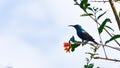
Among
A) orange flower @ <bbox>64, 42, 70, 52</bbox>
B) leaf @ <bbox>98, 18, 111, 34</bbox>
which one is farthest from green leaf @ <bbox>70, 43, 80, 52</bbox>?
leaf @ <bbox>98, 18, 111, 34</bbox>

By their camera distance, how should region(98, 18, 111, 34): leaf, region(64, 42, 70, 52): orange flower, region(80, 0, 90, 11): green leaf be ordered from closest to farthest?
region(98, 18, 111, 34): leaf → region(80, 0, 90, 11): green leaf → region(64, 42, 70, 52): orange flower

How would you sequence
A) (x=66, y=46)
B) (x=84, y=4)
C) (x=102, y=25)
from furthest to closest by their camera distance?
(x=66, y=46)
(x=84, y=4)
(x=102, y=25)

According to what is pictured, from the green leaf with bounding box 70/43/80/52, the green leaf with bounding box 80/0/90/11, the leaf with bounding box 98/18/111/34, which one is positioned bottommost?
the green leaf with bounding box 70/43/80/52

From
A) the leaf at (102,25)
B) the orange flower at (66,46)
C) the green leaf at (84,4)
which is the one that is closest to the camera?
the leaf at (102,25)

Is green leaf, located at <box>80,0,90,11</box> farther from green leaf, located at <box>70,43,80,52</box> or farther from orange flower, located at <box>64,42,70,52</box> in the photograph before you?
orange flower, located at <box>64,42,70,52</box>

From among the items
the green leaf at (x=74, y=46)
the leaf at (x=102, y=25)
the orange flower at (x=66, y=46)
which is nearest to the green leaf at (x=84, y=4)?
the leaf at (x=102, y=25)

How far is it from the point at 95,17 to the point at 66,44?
0.57 meters

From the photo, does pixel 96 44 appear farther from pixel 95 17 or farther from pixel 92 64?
pixel 92 64

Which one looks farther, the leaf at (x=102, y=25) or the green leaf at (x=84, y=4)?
the green leaf at (x=84, y=4)

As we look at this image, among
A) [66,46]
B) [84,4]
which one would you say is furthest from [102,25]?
[66,46]

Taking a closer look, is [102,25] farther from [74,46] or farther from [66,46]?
[66,46]

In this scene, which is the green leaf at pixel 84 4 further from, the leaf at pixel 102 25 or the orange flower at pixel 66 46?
the orange flower at pixel 66 46

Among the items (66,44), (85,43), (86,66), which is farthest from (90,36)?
(86,66)

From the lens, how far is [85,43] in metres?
3.20
